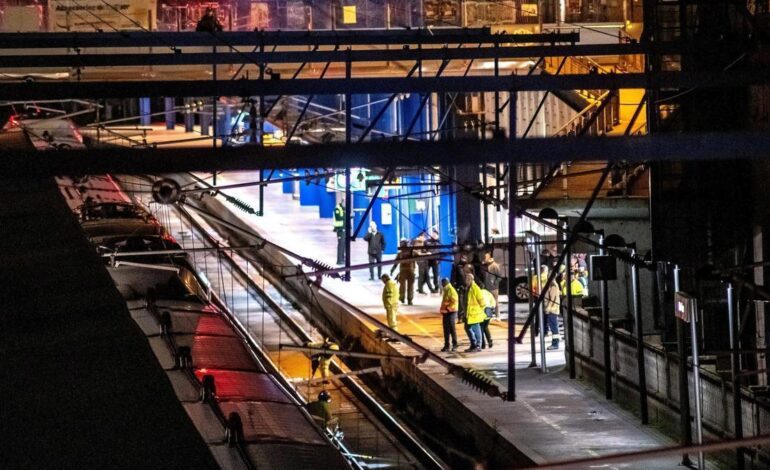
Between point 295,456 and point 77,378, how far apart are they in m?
4.74

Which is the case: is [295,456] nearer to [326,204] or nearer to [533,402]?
[533,402]

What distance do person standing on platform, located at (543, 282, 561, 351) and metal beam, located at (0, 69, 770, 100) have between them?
1062 centimetres

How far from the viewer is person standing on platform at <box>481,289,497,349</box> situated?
24.0 metres

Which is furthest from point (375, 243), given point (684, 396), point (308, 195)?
point (684, 396)

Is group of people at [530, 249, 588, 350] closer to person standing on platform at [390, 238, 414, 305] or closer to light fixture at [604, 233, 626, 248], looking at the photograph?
light fixture at [604, 233, 626, 248]

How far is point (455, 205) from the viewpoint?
32.0m

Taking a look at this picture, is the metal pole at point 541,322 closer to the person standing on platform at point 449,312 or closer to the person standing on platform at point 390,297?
the person standing on platform at point 449,312

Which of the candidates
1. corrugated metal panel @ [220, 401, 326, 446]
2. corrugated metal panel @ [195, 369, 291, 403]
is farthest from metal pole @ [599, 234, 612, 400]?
corrugated metal panel @ [220, 401, 326, 446]

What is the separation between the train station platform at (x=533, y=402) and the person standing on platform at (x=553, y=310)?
0.22m

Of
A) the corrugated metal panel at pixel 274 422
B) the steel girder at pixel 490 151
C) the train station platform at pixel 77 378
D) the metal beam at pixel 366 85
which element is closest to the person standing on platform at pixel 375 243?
the metal beam at pixel 366 85

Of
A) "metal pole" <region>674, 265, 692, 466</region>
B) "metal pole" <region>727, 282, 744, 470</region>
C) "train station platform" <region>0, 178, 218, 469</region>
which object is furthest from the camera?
"metal pole" <region>674, 265, 692, 466</region>

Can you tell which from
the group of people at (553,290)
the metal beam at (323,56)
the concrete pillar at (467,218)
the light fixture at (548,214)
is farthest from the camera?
the concrete pillar at (467,218)

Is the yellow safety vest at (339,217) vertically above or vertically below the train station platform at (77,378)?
below

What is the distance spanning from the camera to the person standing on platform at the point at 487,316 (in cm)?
2405
